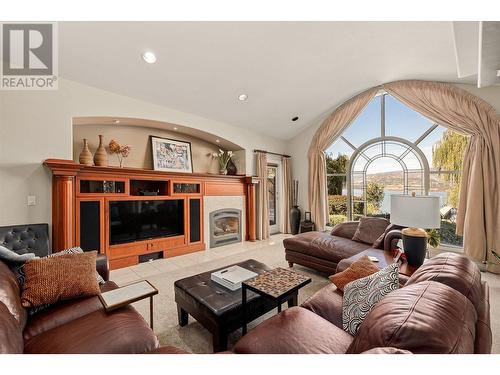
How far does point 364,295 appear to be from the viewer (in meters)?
1.33

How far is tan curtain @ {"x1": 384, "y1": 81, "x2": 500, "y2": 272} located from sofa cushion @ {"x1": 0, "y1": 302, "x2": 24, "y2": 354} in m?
5.12

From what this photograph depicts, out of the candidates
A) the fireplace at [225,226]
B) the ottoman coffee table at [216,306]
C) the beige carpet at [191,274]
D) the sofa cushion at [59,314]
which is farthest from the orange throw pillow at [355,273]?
the fireplace at [225,226]

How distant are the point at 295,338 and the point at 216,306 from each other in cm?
68

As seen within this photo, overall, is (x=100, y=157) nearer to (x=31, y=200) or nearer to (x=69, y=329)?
(x=31, y=200)

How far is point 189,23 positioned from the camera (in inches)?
97.3

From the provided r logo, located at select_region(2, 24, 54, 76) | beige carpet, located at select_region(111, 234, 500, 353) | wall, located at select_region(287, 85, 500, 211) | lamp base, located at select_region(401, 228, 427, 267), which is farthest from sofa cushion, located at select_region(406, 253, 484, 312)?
wall, located at select_region(287, 85, 500, 211)

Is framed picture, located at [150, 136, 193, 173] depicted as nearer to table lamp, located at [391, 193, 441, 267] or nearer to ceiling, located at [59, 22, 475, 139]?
ceiling, located at [59, 22, 475, 139]

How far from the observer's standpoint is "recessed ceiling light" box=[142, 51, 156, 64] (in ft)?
9.06

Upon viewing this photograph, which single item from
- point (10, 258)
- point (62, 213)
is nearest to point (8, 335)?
point (10, 258)

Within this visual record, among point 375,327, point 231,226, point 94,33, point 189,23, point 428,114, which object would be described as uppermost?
point 189,23

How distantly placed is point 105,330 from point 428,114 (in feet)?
17.5
